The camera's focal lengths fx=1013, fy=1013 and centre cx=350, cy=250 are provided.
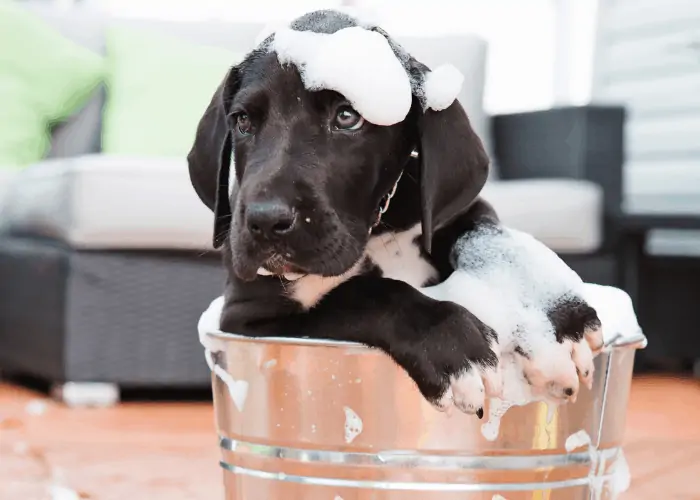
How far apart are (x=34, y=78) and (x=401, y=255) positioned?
2.35 m

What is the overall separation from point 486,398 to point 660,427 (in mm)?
1563

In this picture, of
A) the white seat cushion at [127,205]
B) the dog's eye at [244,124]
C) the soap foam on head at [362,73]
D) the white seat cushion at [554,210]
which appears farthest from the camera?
the white seat cushion at [554,210]

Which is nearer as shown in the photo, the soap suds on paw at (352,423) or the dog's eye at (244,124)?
the soap suds on paw at (352,423)

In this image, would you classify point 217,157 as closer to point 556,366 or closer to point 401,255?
point 401,255

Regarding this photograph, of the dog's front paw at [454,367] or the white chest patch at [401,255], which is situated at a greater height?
the white chest patch at [401,255]

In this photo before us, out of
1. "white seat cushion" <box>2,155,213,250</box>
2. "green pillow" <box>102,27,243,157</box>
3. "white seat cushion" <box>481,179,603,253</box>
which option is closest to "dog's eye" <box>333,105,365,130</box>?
"white seat cushion" <box>2,155,213,250</box>

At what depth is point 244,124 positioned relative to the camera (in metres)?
1.27

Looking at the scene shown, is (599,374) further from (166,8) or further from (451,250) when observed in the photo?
(166,8)

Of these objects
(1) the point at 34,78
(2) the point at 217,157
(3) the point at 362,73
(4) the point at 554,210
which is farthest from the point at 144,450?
(1) the point at 34,78

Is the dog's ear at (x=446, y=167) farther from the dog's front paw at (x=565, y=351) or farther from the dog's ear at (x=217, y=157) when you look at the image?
the dog's ear at (x=217, y=157)

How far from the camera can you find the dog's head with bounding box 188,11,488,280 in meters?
1.10

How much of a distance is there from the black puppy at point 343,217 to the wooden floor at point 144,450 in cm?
60

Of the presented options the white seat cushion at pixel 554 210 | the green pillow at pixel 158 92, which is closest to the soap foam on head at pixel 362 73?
the white seat cushion at pixel 554 210

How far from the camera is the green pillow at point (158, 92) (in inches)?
120
